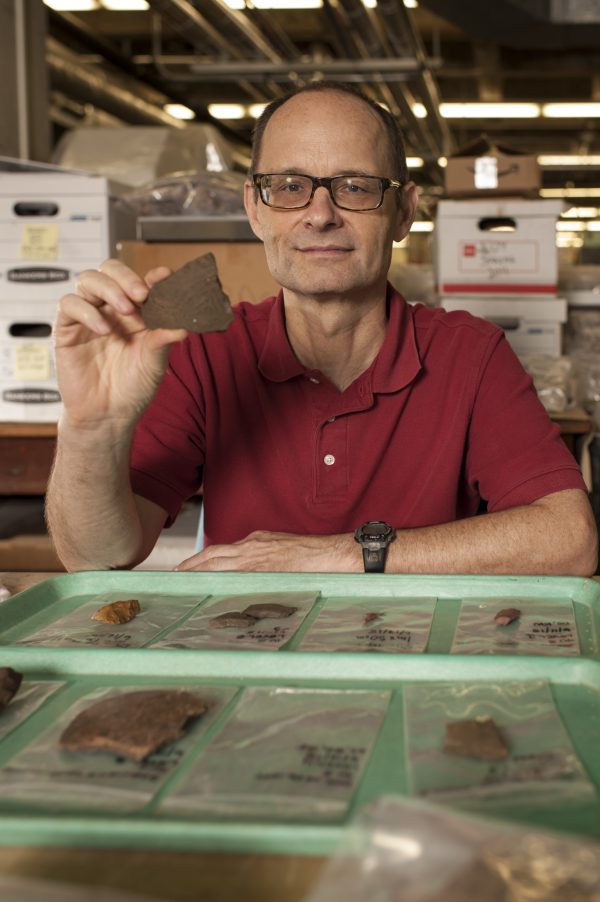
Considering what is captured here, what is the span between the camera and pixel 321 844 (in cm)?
52

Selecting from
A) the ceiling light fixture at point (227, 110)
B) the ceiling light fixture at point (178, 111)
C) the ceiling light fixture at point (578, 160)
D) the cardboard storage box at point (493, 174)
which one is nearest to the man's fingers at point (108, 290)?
the cardboard storage box at point (493, 174)

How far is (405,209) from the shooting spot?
5.64ft

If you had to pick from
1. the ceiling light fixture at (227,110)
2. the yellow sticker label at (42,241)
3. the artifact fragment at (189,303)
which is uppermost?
the ceiling light fixture at (227,110)

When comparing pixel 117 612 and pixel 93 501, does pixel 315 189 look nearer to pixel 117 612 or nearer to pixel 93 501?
pixel 93 501

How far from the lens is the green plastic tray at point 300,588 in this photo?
99 centimetres

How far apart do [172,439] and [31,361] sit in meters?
1.26

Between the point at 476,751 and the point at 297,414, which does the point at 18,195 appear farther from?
the point at 476,751

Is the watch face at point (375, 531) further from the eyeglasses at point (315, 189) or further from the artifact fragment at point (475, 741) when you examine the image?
the artifact fragment at point (475, 741)

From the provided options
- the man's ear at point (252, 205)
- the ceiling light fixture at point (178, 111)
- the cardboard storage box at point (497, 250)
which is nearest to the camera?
the man's ear at point (252, 205)

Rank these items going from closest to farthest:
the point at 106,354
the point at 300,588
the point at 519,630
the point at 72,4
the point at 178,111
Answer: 1. the point at 519,630
2. the point at 300,588
3. the point at 106,354
4. the point at 72,4
5. the point at 178,111

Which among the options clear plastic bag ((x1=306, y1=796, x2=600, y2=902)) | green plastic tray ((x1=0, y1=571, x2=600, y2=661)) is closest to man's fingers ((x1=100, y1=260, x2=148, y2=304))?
green plastic tray ((x1=0, y1=571, x2=600, y2=661))

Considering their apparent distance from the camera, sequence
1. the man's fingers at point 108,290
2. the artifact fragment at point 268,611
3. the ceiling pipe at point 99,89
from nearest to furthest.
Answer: the artifact fragment at point 268,611
the man's fingers at point 108,290
the ceiling pipe at point 99,89

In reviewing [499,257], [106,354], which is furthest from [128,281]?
[499,257]

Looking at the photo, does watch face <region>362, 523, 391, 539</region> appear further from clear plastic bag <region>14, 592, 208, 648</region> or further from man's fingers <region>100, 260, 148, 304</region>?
man's fingers <region>100, 260, 148, 304</region>
